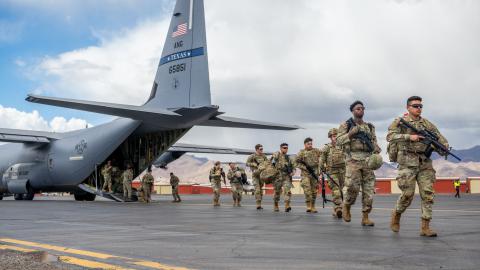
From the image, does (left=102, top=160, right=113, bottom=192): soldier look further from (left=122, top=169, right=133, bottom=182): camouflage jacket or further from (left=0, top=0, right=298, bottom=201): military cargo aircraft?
(left=122, top=169, right=133, bottom=182): camouflage jacket

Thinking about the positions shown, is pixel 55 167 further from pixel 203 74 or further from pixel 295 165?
pixel 295 165

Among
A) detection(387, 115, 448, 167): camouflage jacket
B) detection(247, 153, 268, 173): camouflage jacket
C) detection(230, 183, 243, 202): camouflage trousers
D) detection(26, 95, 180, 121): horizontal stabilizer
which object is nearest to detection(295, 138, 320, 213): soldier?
detection(247, 153, 268, 173): camouflage jacket

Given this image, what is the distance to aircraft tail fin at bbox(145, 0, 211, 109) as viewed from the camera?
21469 millimetres

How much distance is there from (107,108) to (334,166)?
9.34 meters

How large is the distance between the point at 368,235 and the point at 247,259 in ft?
10.6

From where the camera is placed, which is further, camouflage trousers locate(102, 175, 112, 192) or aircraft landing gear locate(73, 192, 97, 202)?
aircraft landing gear locate(73, 192, 97, 202)

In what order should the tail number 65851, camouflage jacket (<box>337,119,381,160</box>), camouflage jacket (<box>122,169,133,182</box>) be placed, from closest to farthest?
1. camouflage jacket (<box>337,119,381,160</box>)
2. the tail number 65851
3. camouflage jacket (<box>122,169,133,182</box>)

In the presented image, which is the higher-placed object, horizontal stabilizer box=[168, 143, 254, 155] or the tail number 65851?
the tail number 65851

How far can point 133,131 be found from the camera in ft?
79.2

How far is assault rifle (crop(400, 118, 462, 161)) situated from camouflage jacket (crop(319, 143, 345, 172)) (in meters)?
4.83

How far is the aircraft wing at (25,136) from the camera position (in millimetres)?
26428

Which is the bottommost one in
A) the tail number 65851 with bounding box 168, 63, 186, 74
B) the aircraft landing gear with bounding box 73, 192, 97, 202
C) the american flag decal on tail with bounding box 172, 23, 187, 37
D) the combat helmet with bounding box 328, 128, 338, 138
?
the aircraft landing gear with bounding box 73, 192, 97, 202

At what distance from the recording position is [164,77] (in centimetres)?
2322

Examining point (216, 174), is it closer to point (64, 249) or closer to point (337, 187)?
point (337, 187)
